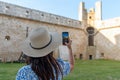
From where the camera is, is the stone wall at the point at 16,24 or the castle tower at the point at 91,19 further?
the castle tower at the point at 91,19

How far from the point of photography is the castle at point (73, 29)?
16484 millimetres

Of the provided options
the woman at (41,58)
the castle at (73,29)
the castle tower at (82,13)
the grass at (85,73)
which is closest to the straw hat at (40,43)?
the woman at (41,58)

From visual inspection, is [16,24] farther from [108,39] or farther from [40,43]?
[40,43]

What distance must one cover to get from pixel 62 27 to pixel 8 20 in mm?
5581

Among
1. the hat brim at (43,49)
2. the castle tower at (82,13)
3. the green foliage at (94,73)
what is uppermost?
the castle tower at (82,13)

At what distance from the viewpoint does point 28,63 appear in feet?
5.43

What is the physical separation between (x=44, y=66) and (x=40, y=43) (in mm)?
175

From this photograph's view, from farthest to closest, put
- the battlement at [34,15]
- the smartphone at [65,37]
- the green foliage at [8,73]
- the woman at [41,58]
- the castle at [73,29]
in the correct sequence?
1. the castle at [73,29]
2. the battlement at [34,15]
3. the green foliage at [8,73]
4. the smartphone at [65,37]
5. the woman at [41,58]

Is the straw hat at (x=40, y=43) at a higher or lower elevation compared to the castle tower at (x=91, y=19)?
lower

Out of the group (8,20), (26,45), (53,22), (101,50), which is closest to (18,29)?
(8,20)

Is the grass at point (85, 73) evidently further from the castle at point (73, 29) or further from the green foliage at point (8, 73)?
the castle at point (73, 29)

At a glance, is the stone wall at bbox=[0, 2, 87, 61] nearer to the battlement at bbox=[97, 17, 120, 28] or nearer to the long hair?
the battlement at bbox=[97, 17, 120, 28]

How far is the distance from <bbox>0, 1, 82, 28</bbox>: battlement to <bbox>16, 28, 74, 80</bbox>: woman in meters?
14.9

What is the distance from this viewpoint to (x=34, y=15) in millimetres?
18203
